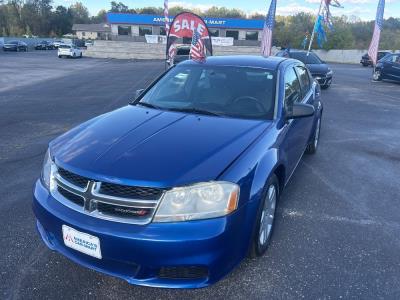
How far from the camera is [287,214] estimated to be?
3.98 metres

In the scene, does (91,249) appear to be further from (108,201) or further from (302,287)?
(302,287)

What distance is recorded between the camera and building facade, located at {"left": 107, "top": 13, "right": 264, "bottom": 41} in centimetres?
5619

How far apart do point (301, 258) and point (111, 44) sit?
4178 cm

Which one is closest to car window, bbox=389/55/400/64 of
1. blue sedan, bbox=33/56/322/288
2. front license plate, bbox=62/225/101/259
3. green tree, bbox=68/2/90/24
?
blue sedan, bbox=33/56/322/288

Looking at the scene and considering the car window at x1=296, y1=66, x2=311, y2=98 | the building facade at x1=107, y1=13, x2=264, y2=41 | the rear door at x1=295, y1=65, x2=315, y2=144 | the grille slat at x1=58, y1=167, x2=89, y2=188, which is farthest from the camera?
the building facade at x1=107, y1=13, x2=264, y2=41

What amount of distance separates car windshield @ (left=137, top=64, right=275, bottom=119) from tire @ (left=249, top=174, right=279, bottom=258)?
74 centimetres

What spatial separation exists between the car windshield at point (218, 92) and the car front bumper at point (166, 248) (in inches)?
54.3

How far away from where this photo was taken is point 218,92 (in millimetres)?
3818

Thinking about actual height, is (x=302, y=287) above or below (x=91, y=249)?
below

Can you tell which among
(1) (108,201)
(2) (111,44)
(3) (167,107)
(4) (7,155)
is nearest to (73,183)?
(1) (108,201)

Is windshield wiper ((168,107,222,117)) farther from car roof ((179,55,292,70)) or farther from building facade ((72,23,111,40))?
building facade ((72,23,111,40))

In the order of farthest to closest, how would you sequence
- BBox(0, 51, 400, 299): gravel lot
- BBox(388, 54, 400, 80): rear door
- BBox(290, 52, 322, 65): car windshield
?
BBox(388, 54, 400, 80): rear door
BBox(290, 52, 322, 65): car windshield
BBox(0, 51, 400, 299): gravel lot

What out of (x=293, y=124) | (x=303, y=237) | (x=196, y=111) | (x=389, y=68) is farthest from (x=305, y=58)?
(x=303, y=237)

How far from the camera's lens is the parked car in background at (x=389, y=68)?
1823cm
